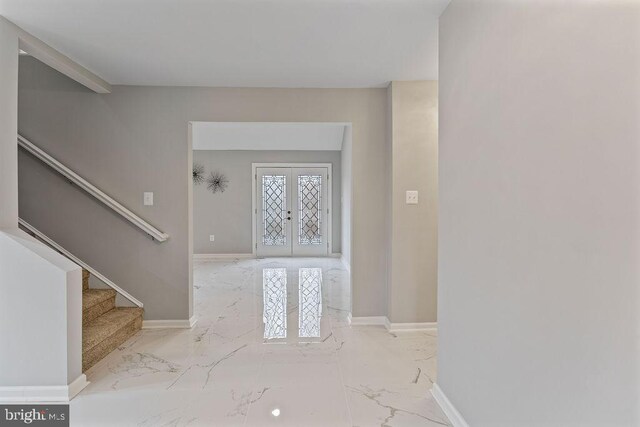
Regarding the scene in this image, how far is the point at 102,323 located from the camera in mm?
2943

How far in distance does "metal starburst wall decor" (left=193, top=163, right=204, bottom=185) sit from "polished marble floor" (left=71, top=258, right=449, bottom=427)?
13.2ft

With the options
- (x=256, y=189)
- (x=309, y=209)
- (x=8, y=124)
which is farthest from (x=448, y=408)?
(x=256, y=189)

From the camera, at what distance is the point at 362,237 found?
3514mm

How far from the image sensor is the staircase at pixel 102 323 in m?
2.62

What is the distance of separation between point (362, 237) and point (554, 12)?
2.53 meters

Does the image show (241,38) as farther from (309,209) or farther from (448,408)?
(309,209)

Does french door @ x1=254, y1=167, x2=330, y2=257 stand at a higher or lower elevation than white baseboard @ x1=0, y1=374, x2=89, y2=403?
higher

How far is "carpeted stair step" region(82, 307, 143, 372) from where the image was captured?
8.52ft

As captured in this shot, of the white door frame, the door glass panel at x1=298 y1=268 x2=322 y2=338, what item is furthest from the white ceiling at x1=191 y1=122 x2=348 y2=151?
the door glass panel at x1=298 y1=268 x2=322 y2=338

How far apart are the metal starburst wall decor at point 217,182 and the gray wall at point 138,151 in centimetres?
415

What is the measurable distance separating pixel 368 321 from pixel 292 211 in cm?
432

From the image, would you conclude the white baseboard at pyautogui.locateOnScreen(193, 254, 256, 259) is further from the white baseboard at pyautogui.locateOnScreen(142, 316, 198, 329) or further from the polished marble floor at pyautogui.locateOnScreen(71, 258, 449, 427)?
the white baseboard at pyautogui.locateOnScreen(142, 316, 198, 329)

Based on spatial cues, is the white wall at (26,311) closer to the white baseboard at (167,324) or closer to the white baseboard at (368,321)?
the white baseboard at (167,324)

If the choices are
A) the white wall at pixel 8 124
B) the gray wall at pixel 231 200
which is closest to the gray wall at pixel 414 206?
the white wall at pixel 8 124
